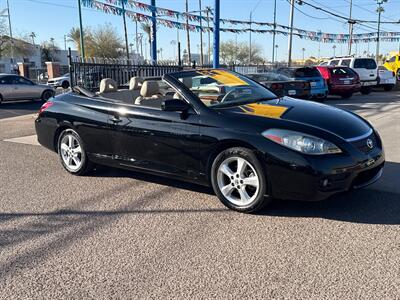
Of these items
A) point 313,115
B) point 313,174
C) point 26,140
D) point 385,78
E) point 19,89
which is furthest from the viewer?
point 385,78

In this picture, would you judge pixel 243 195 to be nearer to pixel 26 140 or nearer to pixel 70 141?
pixel 70 141

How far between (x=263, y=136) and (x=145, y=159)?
1590mm

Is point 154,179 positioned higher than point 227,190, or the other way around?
point 227,190

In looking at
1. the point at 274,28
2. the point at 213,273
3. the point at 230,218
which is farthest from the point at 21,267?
the point at 274,28

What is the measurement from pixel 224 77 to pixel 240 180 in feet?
6.02

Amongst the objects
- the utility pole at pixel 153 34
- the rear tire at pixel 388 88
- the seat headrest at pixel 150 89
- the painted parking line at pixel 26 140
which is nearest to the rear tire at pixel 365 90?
the rear tire at pixel 388 88

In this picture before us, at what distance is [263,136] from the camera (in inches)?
160

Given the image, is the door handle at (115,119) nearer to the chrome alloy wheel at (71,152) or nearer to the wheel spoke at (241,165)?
the chrome alloy wheel at (71,152)

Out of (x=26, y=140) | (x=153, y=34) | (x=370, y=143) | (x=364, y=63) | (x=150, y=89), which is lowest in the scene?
(x=26, y=140)

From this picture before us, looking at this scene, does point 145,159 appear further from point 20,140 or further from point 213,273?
point 20,140

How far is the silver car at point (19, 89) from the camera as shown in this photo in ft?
62.3

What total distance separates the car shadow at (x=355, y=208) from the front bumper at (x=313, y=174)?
0.30 metres

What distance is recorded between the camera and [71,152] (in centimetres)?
596

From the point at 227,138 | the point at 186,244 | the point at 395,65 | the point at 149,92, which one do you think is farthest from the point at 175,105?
the point at 395,65
